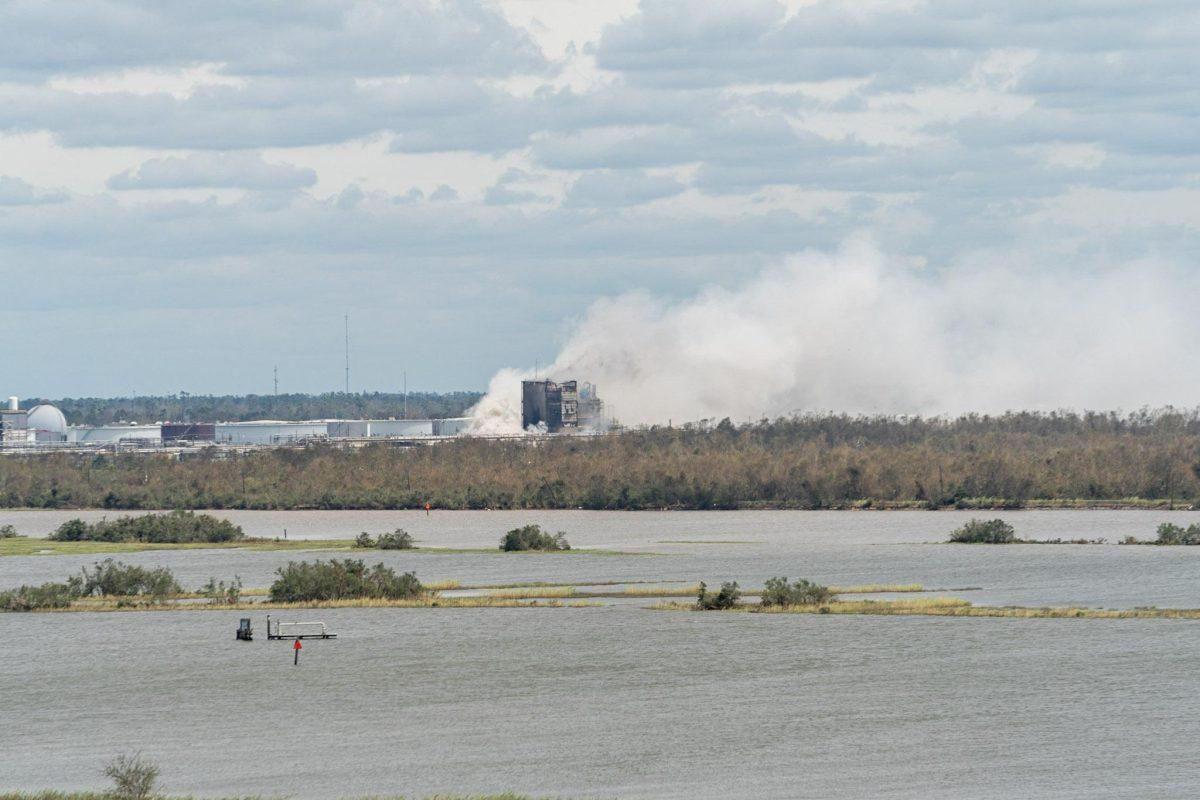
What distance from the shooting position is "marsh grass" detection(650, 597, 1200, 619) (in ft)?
208

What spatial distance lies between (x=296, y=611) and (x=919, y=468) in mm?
81855

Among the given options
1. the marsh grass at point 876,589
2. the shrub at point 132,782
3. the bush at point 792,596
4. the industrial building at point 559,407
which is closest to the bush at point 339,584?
the marsh grass at point 876,589

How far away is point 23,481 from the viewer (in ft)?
532

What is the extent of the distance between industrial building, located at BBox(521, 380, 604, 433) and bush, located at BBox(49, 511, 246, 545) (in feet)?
256

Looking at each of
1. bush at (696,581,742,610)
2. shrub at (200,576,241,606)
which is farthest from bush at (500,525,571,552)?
bush at (696,581,742,610)

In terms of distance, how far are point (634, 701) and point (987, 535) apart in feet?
181

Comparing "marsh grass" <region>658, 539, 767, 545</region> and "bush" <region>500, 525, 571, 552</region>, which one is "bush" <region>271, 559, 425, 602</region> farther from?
"marsh grass" <region>658, 539, 767, 545</region>

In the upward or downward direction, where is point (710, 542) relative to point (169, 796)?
upward

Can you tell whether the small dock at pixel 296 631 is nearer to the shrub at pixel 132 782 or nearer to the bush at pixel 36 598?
the bush at pixel 36 598

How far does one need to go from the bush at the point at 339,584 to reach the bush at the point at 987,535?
37.8 m

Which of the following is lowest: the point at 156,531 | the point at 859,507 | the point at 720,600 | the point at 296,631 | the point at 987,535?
the point at 296,631

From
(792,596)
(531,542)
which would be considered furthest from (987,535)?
(792,596)

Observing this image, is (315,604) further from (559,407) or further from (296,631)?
(559,407)

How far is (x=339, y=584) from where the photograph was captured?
74.0m
